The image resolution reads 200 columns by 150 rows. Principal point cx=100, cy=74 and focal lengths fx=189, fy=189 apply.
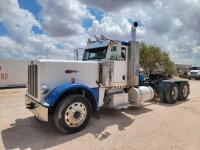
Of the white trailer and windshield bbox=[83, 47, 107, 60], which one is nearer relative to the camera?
windshield bbox=[83, 47, 107, 60]

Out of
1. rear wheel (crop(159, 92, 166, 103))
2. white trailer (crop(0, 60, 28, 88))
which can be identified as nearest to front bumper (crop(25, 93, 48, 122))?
rear wheel (crop(159, 92, 166, 103))

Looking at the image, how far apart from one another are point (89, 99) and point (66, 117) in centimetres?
104

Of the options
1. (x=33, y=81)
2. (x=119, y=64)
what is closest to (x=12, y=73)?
(x=33, y=81)

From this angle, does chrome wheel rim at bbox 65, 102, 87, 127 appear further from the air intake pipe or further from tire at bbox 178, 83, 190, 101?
tire at bbox 178, 83, 190, 101

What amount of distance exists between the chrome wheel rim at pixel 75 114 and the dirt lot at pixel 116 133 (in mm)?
316

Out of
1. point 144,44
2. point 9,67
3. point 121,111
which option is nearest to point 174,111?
point 121,111

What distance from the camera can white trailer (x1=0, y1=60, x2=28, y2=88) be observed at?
16864 millimetres

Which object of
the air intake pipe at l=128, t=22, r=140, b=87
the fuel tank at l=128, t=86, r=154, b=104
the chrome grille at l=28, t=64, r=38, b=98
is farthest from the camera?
the fuel tank at l=128, t=86, r=154, b=104

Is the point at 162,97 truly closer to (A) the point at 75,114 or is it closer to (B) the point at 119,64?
(B) the point at 119,64

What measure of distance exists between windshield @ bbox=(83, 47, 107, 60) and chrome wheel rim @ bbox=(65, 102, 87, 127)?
2.10 m

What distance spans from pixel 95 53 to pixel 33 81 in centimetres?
256

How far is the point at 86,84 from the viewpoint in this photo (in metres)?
5.81

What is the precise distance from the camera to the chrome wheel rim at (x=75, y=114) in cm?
506

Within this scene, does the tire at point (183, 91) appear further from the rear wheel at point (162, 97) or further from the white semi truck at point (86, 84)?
the white semi truck at point (86, 84)
